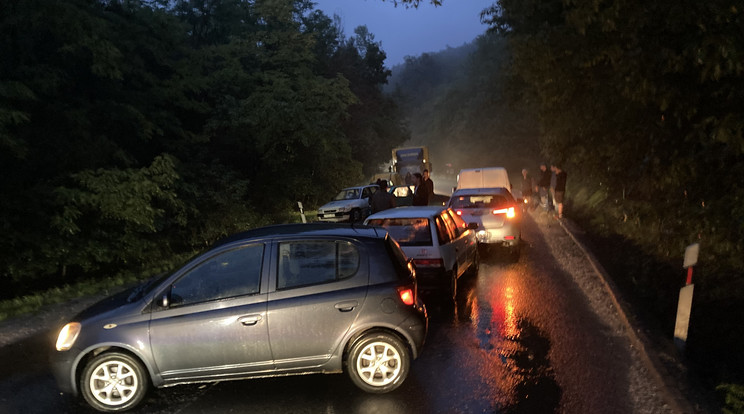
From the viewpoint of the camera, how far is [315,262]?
535 cm

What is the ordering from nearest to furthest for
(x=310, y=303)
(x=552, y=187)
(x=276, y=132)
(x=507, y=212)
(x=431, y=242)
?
(x=310, y=303) → (x=431, y=242) → (x=507, y=212) → (x=552, y=187) → (x=276, y=132)

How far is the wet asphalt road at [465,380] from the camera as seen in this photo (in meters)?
4.91

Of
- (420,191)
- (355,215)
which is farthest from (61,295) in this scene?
(355,215)

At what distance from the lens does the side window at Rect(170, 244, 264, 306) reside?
518 cm

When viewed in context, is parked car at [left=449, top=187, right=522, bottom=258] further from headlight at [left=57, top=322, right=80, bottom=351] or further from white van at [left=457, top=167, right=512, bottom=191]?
headlight at [left=57, top=322, right=80, bottom=351]

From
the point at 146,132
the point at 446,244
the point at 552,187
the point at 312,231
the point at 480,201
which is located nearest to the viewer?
the point at 312,231

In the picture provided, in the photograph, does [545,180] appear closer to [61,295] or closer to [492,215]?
[492,215]

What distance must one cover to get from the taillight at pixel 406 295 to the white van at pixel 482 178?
1467 cm

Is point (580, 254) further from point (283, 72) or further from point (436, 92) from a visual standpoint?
point (436, 92)

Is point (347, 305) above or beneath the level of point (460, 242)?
above

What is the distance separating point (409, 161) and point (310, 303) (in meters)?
32.8

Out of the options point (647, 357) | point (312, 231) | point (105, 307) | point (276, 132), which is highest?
point (276, 132)

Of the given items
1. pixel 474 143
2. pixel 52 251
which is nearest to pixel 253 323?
pixel 52 251

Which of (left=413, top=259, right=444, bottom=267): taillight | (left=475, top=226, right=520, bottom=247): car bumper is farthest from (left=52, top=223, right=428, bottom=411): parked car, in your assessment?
(left=475, top=226, right=520, bottom=247): car bumper
